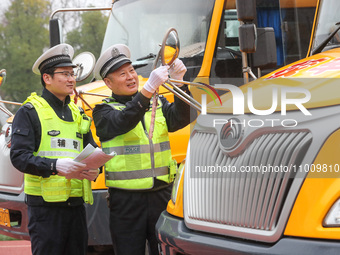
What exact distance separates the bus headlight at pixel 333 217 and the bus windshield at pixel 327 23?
1737mm

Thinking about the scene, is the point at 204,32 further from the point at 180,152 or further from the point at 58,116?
the point at 58,116

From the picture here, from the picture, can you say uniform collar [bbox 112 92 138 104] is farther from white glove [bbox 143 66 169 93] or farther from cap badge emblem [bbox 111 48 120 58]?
white glove [bbox 143 66 169 93]

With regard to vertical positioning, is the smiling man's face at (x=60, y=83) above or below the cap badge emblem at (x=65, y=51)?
below

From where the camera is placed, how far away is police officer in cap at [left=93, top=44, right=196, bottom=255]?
4.22m

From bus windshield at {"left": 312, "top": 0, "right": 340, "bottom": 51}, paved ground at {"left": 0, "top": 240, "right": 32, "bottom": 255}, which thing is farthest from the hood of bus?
paved ground at {"left": 0, "top": 240, "right": 32, "bottom": 255}

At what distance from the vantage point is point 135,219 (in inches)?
166

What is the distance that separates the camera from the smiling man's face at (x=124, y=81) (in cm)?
434

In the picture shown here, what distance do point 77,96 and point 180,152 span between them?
3.52 feet

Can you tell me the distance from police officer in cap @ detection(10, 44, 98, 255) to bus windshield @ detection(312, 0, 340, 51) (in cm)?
171

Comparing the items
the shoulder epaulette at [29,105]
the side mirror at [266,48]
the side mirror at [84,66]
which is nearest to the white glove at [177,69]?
the side mirror at [266,48]

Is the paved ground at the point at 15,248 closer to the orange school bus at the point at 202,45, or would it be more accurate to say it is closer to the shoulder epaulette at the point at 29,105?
the orange school bus at the point at 202,45

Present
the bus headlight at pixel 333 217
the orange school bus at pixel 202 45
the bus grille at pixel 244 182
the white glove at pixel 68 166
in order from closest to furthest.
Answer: the bus headlight at pixel 333 217 → the bus grille at pixel 244 182 → the white glove at pixel 68 166 → the orange school bus at pixel 202 45

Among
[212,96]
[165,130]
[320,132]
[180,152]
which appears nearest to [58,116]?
[165,130]

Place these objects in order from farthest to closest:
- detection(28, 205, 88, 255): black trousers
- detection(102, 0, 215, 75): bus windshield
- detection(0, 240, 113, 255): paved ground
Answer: detection(0, 240, 113, 255): paved ground → detection(102, 0, 215, 75): bus windshield → detection(28, 205, 88, 255): black trousers
